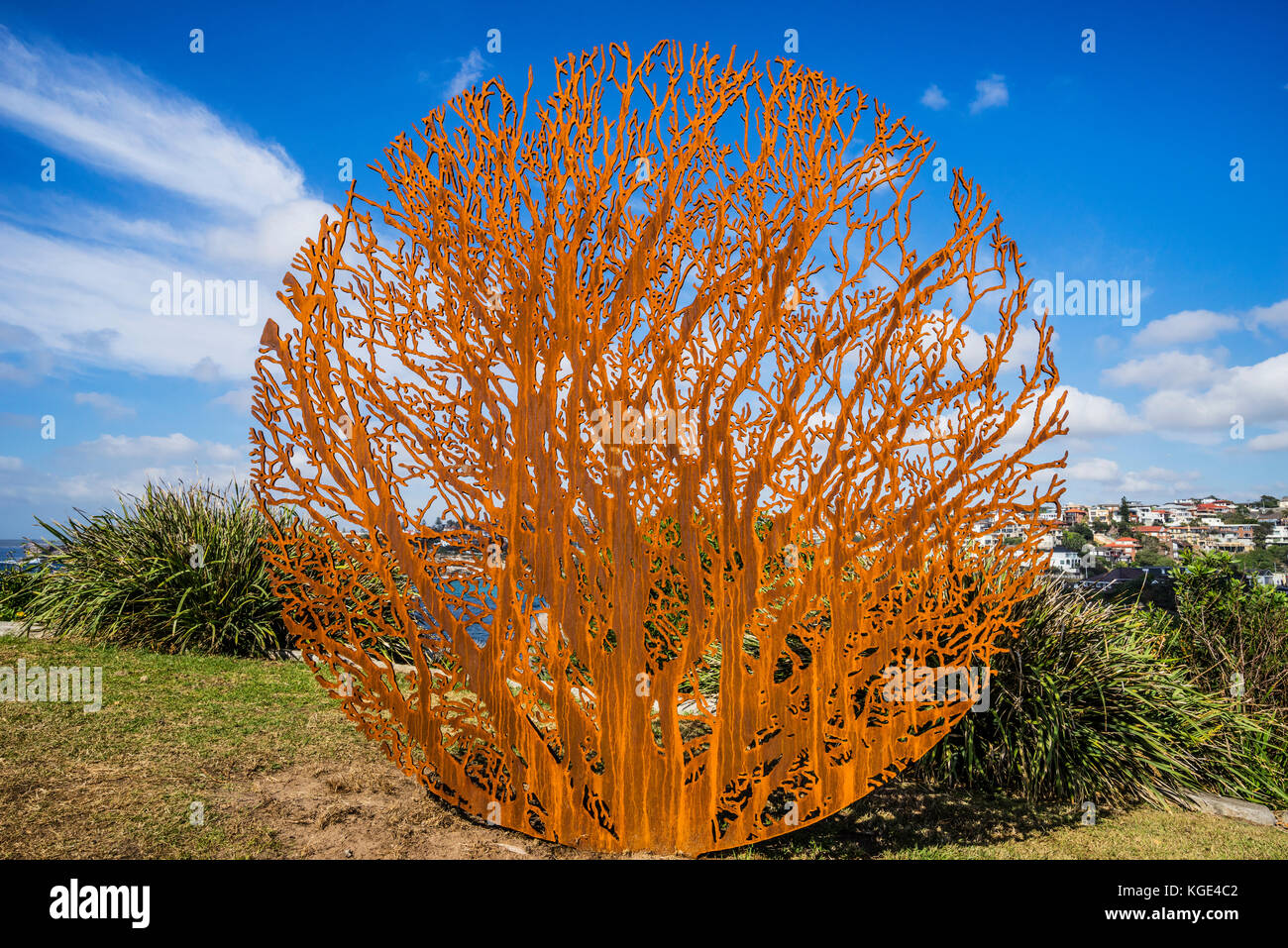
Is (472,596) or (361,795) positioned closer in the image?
(472,596)

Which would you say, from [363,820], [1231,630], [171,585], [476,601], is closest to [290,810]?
[363,820]

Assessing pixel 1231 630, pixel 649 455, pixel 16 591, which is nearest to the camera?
pixel 649 455

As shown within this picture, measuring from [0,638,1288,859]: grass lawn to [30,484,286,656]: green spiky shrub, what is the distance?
182 centimetres

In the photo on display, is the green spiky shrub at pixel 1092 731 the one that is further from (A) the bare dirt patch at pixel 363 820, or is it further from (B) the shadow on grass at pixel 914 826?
(A) the bare dirt patch at pixel 363 820

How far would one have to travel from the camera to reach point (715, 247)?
341 cm

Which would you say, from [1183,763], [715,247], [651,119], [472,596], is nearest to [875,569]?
[715,247]

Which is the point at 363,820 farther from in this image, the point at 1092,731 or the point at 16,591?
the point at 16,591

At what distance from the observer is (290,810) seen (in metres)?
4.07

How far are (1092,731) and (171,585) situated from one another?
8930mm

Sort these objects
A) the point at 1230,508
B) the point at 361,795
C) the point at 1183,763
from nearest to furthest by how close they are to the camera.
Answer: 1. the point at 361,795
2. the point at 1183,763
3. the point at 1230,508

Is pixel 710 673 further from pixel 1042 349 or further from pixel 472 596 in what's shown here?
pixel 1042 349

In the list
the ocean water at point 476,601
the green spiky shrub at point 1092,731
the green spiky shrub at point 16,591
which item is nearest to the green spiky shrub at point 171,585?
the green spiky shrub at point 16,591

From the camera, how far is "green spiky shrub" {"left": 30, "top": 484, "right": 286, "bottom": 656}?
7895mm
